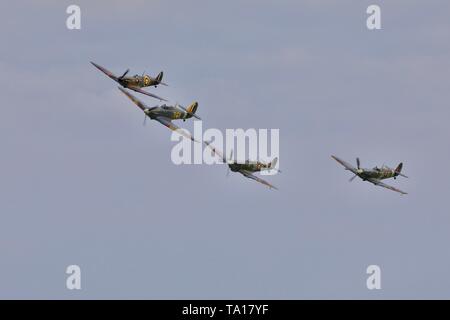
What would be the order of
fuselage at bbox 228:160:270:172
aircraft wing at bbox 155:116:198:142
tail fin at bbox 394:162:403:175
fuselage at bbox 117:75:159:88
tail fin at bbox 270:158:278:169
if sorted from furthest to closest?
tail fin at bbox 394:162:403:175 → tail fin at bbox 270:158:278:169 → fuselage at bbox 228:160:270:172 → fuselage at bbox 117:75:159:88 → aircraft wing at bbox 155:116:198:142

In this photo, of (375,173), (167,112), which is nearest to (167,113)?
(167,112)

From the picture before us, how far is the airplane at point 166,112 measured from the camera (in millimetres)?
179875

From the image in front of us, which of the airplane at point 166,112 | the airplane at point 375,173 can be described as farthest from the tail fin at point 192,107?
the airplane at point 375,173

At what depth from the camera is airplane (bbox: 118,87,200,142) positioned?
179875 mm

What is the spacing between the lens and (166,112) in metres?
181

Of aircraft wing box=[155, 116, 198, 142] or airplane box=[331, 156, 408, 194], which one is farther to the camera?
airplane box=[331, 156, 408, 194]

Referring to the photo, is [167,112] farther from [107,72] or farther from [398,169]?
[398,169]

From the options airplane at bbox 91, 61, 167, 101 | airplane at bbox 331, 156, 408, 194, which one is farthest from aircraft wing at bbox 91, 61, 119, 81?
airplane at bbox 331, 156, 408, 194

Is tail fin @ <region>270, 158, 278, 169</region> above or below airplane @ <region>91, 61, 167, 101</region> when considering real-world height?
below

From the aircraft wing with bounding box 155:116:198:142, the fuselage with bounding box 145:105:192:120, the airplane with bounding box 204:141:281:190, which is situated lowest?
the airplane with bounding box 204:141:281:190

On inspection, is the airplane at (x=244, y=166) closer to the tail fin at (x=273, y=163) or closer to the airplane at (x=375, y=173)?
the tail fin at (x=273, y=163)

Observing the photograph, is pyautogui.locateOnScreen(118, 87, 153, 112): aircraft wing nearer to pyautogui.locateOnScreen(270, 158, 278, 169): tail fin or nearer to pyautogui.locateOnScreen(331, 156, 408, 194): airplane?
pyautogui.locateOnScreen(270, 158, 278, 169): tail fin

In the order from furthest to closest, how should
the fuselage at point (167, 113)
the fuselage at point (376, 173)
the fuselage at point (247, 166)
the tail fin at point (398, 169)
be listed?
the tail fin at point (398, 169), the fuselage at point (376, 173), the fuselage at point (247, 166), the fuselage at point (167, 113)
